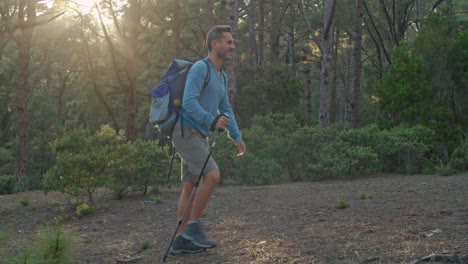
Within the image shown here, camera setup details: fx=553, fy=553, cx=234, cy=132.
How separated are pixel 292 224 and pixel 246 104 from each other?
16.4 meters

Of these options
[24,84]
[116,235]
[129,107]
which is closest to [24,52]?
[24,84]

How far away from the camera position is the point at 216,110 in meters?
5.04

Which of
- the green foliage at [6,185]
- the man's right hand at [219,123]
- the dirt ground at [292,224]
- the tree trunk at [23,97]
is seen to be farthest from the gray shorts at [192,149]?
the green foliage at [6,185]

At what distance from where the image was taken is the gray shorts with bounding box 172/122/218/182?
480 centimetres

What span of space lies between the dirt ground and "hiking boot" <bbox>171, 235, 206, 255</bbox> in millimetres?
63

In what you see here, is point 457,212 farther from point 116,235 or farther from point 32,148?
point 32,148

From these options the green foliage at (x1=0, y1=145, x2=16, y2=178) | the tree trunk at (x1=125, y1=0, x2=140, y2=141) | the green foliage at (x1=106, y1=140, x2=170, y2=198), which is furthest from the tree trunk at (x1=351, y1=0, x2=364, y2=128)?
the green foliage at (x1=0, y1=145, x2=16, y2=178)

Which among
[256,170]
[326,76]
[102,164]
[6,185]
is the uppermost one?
[326,76]

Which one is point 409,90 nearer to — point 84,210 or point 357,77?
point 357,77

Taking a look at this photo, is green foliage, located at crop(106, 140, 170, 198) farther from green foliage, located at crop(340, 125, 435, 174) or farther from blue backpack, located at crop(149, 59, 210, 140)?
green foliage, located at crop(340, 125, 435, 174)

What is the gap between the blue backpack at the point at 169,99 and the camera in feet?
15.9

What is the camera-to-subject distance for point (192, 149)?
15.8ft

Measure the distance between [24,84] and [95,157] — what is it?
8523 mm

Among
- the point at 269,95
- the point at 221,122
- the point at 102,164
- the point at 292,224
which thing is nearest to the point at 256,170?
the point at 102,164
